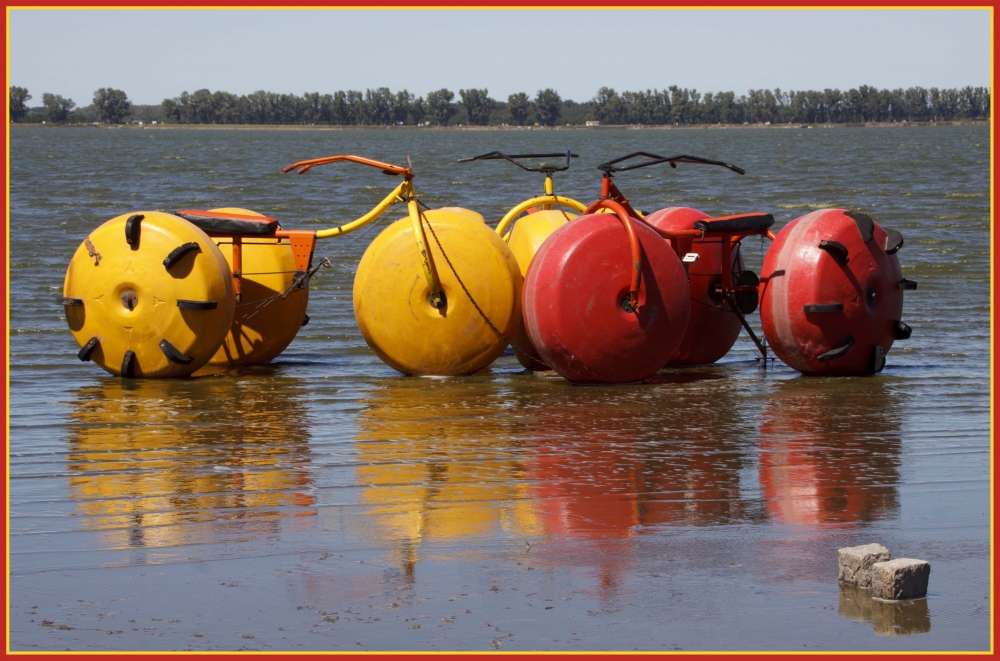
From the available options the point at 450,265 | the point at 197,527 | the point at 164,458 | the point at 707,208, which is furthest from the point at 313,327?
the point at 707,208

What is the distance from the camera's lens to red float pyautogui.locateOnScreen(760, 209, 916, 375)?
36.2 feet

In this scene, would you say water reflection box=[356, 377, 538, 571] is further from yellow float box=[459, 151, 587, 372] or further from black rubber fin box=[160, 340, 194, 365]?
black rubber fin box=[160, 340, 194, 365]

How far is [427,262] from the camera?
1106 cm

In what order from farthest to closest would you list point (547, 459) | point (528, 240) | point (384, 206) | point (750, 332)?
point (750, 332) < point (528, 240) < point (384, 206) < point (547, 459)

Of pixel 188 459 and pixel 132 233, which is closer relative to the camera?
pixel 188 459

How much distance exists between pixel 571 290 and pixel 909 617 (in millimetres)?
5474

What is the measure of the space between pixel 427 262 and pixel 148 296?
2340 millimetres

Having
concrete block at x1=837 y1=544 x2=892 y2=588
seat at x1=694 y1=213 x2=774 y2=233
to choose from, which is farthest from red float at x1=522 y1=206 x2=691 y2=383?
concrete block at x1=837 y1=544 x2=892 y2=588

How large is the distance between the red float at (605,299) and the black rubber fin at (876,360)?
5.86 feet

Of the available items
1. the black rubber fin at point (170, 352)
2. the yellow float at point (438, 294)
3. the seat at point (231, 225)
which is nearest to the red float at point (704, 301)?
the yellow float at point (438, 294)

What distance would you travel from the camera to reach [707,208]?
34.7 meters

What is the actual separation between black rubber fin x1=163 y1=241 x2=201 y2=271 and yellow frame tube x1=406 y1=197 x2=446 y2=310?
1.85 metres

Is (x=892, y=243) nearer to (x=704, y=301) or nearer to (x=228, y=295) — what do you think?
(x=704, y=301)

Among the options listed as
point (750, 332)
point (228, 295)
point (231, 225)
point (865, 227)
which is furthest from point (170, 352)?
point (865, 227)
